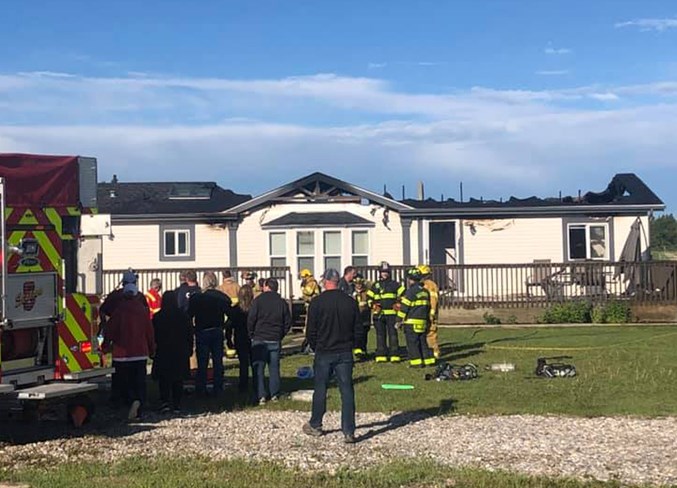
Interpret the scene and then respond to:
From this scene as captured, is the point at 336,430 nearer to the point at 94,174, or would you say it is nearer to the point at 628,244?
the point at 94,174

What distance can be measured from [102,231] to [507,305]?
1922 centimetres

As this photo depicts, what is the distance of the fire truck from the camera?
10516 mm

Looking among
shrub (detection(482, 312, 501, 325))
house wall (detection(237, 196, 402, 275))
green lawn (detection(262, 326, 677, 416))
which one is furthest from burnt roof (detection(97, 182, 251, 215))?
green lawn (detection(262, 326, 677, 416))

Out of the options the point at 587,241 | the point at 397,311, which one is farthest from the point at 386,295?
the point at 587,241

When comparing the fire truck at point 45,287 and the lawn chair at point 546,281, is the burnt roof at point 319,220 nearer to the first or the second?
the lawn chair at point 546,281

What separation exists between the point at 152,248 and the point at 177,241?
2.70 feet

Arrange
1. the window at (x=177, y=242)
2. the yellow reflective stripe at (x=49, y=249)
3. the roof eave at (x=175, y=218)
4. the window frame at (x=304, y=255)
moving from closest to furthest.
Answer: the yellow reflective stripe at (x=49, y=249), the window frame at (x=304, y=255), the roof eave at (x=175, y=218), the window at (x=177, y=242)

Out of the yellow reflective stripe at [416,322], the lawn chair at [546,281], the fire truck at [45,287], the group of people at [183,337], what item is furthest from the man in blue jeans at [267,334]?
the lawn chair at [546,281]

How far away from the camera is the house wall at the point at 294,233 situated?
103 feet

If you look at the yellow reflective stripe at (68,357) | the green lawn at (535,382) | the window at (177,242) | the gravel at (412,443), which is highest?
the window at (177,242)

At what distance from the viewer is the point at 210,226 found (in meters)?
31.8

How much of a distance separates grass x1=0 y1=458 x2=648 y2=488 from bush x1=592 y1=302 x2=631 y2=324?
19.3 meters

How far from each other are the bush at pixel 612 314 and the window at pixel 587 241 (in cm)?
390

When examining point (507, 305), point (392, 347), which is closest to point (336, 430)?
point (392, 347)
